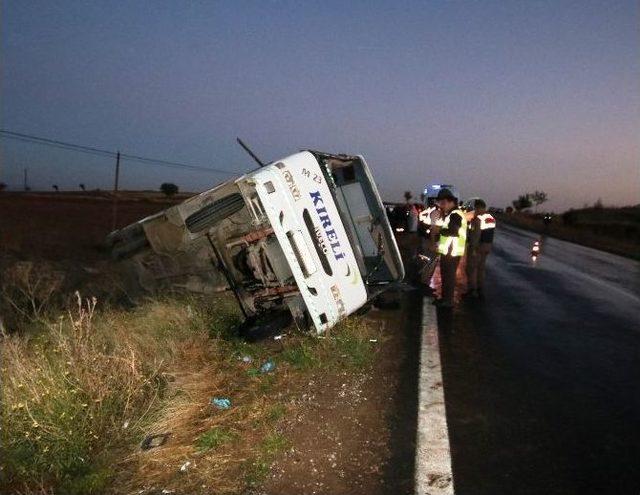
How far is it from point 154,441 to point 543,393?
314 centimetres

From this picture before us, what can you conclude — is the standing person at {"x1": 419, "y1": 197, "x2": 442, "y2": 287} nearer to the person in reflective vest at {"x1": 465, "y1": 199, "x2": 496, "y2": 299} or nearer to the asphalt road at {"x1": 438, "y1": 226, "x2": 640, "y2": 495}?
the person in reflective vest at {"x1": 465, "y1": 199, "x2": 496, "y2": 299}

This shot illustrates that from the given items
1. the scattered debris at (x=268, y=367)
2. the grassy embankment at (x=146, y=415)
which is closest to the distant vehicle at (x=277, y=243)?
the scattered debris at (x=268, y=367)

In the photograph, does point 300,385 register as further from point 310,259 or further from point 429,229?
point 429,229

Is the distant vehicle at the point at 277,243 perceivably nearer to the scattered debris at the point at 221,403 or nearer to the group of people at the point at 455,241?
the group of people at the point at 455,241

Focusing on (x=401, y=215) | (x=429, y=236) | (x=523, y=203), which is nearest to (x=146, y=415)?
(x=429, y=236)

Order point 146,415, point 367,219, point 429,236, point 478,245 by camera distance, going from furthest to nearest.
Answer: point 429,236
point 478,245
point 367,219
point 146,415

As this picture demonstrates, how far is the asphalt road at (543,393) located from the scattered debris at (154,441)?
6.25 ft

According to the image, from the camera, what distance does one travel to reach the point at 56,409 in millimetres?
3297

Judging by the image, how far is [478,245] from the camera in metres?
8.73

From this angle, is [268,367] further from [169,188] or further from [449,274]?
[169,188]

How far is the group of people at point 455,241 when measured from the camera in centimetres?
714

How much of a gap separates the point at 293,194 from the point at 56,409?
2736 millimetres

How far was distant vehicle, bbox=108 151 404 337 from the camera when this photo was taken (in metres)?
4.85

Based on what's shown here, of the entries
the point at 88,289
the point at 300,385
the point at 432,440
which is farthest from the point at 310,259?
the point at 88,289
